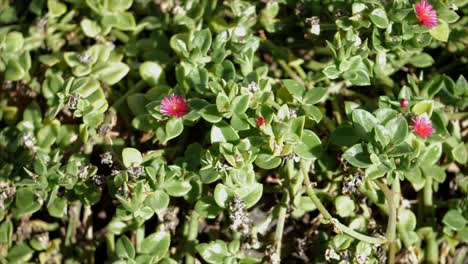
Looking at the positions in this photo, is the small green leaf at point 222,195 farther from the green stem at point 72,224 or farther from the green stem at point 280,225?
the green stem at point 72,224

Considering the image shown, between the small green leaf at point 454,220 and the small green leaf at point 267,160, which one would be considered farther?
the small green leaf at point 454,220

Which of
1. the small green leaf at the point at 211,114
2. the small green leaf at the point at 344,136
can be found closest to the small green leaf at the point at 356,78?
the small green leaf at the point at 344,136

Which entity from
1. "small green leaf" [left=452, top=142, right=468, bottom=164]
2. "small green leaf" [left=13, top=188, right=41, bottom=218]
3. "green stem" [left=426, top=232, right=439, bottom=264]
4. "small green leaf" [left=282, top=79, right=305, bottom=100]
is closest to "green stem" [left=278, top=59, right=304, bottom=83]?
"small green leaf" [left=282, top=79, right=305, bottom=100]

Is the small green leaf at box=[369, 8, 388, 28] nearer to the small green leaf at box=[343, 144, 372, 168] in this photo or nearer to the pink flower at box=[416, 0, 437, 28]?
the pink flower at box=[416, 0, 437, 28]

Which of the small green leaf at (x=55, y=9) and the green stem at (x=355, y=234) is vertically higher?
the small green leaf at (x=55, y=9)

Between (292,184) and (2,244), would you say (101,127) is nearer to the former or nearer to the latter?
(2,244)

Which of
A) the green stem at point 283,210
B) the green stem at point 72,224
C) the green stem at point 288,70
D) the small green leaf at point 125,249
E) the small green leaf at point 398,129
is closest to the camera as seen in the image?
the small green leaf at point 398,129

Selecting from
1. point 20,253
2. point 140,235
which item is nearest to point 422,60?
→ point 140,235

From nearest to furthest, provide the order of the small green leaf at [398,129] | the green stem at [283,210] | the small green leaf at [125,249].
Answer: the small green leaf at [398,129]
the small green leaf at [125,249]
the green stem at [283,210]
